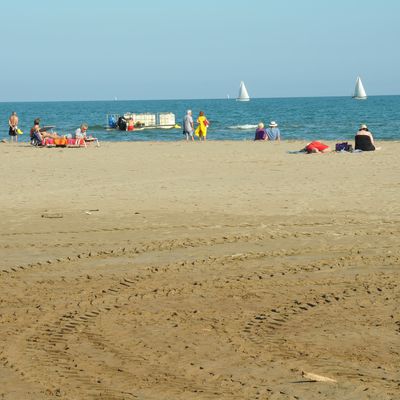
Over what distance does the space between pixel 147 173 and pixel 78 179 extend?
5.35 ft

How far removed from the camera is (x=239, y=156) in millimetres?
22359

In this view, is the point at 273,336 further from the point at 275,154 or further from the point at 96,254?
the point at 275,154

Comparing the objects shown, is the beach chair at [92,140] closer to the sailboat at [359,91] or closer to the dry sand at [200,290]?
the dry sand at [200,290]

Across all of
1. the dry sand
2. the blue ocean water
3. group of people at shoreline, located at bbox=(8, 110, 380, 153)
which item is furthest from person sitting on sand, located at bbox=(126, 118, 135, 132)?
the dry sand

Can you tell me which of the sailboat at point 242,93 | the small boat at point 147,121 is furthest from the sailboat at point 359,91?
the small boat at point 147,121

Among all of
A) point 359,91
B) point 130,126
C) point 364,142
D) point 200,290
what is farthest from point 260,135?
point 359,91

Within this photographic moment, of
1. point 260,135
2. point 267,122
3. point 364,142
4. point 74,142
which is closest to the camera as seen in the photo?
point 364,142

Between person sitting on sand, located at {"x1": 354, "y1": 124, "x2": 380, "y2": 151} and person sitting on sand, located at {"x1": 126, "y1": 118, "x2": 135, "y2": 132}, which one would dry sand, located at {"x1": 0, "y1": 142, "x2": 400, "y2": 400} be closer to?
person sitting on sand, located at {"x1": 354, "y1": 124, "x2": 380, "y2": 151}

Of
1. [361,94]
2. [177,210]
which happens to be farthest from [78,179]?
[361,94]

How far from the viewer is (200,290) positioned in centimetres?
780

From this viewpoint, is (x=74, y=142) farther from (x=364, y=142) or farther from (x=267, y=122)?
(x=267, y=122)

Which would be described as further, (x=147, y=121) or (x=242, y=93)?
(x=242, y=93)

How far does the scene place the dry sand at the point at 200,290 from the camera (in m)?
5.48

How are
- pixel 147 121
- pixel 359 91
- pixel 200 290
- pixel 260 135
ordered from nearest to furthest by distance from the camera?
1. pixel 200 290
2. pixel 260 135
3. pixel 147 121
4. pixel 359 91
